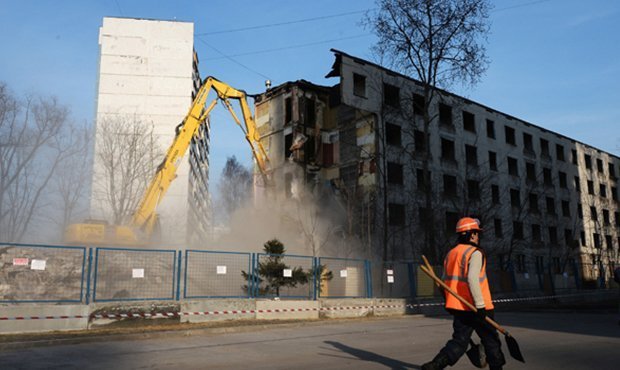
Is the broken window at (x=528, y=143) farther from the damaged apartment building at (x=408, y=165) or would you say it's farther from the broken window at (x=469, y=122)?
the broken window at (x=469, y=122)

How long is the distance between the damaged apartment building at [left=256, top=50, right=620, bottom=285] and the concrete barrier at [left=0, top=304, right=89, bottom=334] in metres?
18.0

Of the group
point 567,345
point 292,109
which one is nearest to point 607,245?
point 292,109

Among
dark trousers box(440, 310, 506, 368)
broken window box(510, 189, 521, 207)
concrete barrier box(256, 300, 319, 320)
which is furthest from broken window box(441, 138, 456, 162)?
dark trousers box(440, 310, 506, 368)

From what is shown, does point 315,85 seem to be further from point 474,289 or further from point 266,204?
point 474,289

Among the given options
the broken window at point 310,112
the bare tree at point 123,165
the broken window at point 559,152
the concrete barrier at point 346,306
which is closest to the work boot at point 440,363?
the concrete barrier at point 346,306

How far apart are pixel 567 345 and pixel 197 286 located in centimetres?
962

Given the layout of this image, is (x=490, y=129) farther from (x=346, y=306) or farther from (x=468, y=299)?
(x=468, y=299)

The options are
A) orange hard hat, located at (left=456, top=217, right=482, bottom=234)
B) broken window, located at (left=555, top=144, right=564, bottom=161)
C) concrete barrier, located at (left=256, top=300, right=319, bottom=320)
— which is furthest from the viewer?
broken window, located at (left=555, top=144, right=564, bottom=161)

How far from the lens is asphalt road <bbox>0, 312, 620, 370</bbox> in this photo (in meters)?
7.48

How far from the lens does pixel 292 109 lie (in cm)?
3803

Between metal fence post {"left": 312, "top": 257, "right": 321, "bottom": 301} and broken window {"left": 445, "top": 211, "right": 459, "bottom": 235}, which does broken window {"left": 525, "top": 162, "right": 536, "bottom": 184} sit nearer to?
broken window {"left": 445, "top": 211, "right": 459, "bottom": 235}

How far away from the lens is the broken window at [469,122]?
43.0 m

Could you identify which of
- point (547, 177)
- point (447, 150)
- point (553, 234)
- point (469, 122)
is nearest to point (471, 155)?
point (447, 150)

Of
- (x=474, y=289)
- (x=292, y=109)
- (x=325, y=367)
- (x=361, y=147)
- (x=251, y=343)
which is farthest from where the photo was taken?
(x=292, y=109)
